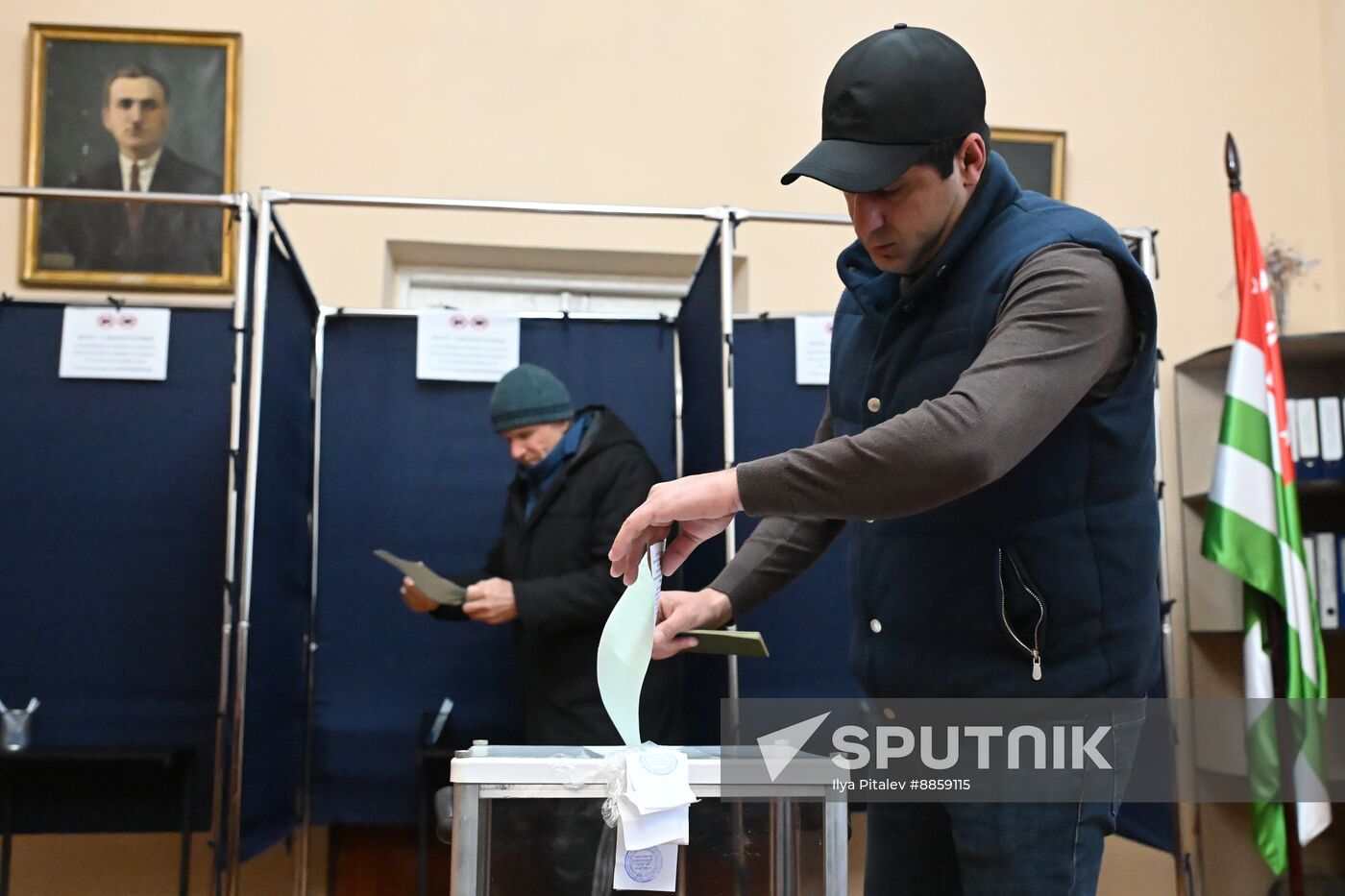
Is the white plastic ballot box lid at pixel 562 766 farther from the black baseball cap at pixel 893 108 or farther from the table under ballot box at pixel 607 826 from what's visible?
the black baseball cap at pixel 893 108

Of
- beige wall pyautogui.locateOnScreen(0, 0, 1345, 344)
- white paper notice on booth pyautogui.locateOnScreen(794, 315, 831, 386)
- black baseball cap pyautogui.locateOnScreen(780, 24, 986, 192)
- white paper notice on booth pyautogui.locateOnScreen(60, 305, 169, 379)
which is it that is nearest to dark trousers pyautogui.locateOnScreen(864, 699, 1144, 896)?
black baseball cap pyautogui.locateOnScreen(780, 24, 986, 192)

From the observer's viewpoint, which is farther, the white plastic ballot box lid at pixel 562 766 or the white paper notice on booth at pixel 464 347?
the white paper notice on booth at pixel 464 347

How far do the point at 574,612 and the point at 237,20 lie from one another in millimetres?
2144

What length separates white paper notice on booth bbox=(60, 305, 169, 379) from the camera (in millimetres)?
3072

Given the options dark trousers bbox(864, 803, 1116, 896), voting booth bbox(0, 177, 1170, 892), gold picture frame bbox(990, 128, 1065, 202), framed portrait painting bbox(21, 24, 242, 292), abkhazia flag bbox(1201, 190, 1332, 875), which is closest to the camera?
dark trousers bbox(864, 803, 1116, 896)

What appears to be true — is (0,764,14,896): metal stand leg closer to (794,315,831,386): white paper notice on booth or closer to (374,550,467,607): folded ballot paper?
(374,550,467,607): folded ballot paper

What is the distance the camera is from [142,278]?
137 inches

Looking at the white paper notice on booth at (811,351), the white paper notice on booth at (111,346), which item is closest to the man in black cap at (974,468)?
the white paper notice on booth at (811,351)

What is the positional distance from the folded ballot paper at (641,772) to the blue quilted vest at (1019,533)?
0.89 feet

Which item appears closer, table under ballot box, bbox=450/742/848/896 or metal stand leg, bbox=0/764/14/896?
table under ballot box, bbox=450/742/848/896

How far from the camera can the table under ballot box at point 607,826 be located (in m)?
1.00

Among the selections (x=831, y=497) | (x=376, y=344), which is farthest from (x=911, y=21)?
(x=831, y=497)

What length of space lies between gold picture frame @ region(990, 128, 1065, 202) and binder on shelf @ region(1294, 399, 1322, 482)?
1.02 metres

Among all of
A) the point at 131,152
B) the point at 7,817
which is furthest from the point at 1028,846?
the point at 131,152
